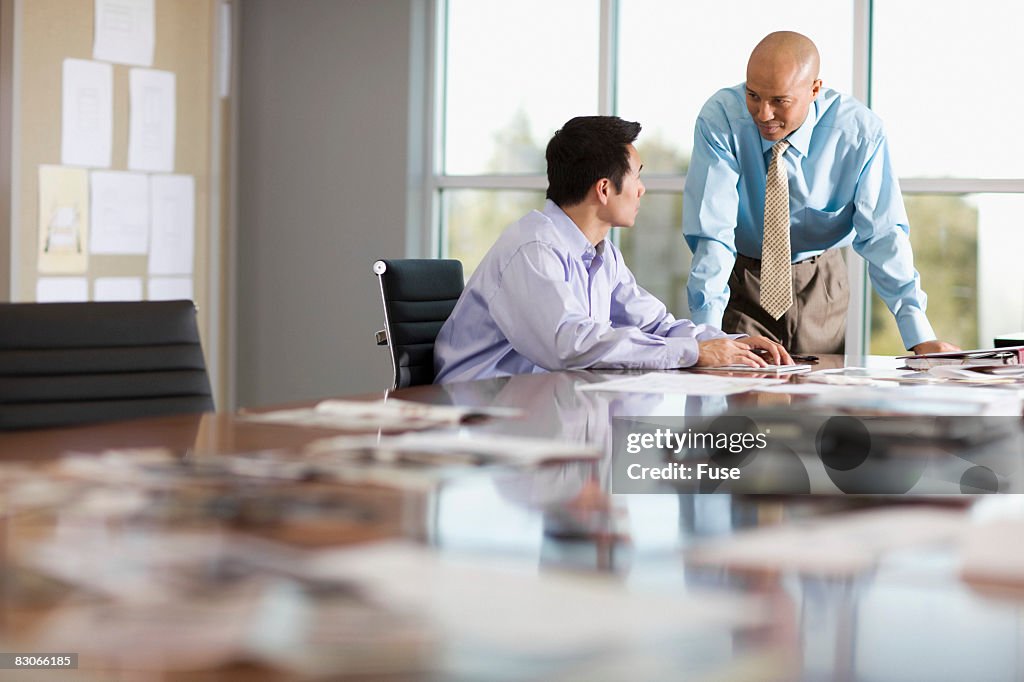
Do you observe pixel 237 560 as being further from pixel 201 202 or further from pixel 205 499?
pixel 201 202

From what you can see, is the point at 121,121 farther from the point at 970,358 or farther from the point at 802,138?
the point at 970,358

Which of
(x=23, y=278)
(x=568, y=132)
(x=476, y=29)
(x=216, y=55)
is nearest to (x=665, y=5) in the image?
(x=476, y=29)

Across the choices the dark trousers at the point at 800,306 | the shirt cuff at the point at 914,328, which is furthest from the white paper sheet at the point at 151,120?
the shirt cuff at the point at 914,328

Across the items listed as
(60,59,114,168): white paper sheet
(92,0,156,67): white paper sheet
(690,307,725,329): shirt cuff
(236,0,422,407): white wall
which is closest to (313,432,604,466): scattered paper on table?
(690,307,725,329): shirt cuff

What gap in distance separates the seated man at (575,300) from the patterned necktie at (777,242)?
415mm

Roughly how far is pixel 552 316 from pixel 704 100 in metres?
2.93

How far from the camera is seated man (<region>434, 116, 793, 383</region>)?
236cm

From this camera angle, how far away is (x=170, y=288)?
5.29 m

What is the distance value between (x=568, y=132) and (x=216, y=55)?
10.2 ft

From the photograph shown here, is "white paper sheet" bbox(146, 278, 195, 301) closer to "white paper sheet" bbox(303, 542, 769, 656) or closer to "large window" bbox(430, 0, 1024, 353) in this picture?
"large window" bbox(430, 0, 1024, 353)

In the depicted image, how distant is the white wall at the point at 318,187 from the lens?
5551 millimetres

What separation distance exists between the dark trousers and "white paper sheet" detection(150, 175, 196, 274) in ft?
9.39

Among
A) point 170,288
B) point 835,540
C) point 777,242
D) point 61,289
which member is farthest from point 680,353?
point 170,288

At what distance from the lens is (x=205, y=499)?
98 centimetres
